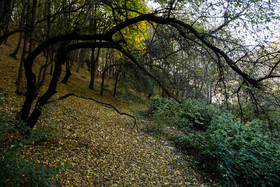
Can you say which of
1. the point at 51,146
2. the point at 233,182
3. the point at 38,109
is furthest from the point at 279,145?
the point at 38,109

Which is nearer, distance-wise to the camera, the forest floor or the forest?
the forest

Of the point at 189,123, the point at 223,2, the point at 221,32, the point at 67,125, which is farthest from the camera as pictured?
the point at 189,123

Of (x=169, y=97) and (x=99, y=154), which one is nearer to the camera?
(x=169, y=97)

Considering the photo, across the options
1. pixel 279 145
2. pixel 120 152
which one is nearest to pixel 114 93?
pixel 120 152

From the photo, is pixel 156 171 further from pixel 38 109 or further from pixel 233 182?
pixel 38 109

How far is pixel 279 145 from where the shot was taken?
5.01 metres

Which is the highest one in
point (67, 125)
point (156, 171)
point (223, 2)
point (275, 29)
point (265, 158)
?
point (223, 2)

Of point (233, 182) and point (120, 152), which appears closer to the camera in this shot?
point (233, 182)

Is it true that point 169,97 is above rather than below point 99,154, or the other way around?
above

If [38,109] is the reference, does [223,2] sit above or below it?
above

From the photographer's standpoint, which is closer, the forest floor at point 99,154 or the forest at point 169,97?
the forest at point 169,97

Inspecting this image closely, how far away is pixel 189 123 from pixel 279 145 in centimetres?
476

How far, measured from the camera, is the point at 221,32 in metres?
3.19

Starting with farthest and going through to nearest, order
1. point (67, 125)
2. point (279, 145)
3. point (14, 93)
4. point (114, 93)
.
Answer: point (114, 93)
point (14, 93)
point (67, 125)
point (279, 145)
